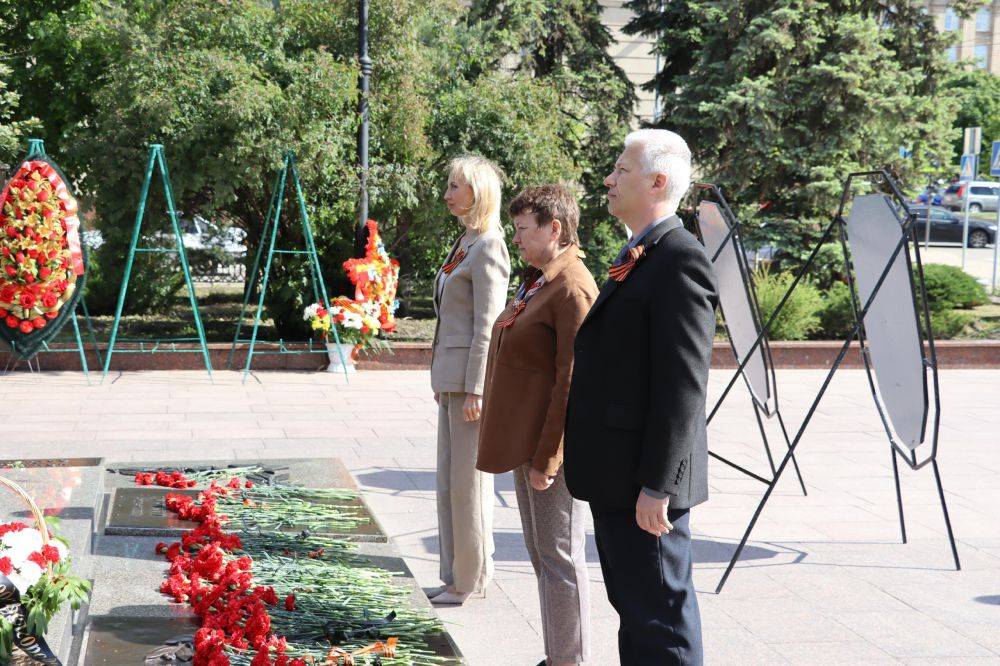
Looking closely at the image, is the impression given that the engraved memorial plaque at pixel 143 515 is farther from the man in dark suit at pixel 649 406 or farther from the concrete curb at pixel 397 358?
the concrete curb at pixel 397 358

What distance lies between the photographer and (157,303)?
17719mm

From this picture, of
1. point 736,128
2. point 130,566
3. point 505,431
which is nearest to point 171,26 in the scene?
point 736,128

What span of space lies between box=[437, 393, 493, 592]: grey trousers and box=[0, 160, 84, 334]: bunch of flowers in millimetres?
5594

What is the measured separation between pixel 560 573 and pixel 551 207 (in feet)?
4.25

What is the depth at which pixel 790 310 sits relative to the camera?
14.5m

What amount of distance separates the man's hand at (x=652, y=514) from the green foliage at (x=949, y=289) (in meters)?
13.9

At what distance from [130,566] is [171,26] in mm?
9861

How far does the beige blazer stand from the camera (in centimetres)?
454

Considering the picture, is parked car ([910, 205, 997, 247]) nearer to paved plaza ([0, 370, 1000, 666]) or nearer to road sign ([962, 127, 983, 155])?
road sign ([962, 127, 983, 155])

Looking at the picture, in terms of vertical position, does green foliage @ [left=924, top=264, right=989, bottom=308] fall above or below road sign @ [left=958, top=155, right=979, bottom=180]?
below

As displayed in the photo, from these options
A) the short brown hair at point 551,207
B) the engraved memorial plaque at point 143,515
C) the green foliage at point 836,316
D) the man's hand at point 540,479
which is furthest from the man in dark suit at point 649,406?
the green foliage at point 836,316

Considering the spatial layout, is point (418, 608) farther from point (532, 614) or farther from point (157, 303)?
point (157, 303)

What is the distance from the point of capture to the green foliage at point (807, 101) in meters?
16.7

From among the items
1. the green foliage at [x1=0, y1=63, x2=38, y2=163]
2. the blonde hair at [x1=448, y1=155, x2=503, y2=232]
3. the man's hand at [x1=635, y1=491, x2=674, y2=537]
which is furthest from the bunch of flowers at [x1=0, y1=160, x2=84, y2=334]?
the man's hand at [x1=635, y1=491, x2=674, y2=537]
